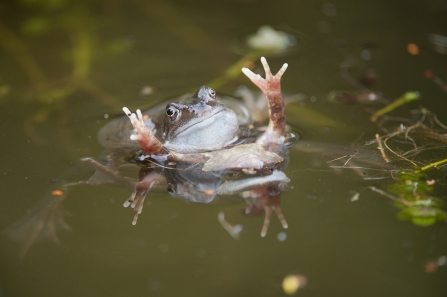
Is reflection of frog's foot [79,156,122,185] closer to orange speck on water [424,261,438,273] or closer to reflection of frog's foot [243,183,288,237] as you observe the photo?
reflection of frog's foot [243,183,288,237]

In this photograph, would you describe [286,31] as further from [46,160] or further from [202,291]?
[202,291]

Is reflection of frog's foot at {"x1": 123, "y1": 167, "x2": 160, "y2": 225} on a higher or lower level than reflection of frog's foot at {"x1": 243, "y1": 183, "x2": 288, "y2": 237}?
higher

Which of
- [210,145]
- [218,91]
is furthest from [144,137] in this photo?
[218,91]

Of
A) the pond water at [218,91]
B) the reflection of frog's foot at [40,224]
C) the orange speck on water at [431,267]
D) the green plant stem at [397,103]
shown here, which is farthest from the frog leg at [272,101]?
the reflection of frog's foot at [40,224]

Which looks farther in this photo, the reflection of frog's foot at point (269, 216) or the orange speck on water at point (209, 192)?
the orange speck on water at point (209, 192)

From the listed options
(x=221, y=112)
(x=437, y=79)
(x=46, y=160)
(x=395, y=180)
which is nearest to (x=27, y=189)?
(x=46, y=160)

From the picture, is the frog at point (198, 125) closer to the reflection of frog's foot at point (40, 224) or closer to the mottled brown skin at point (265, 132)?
the mottled brown skin at point (265, 132)

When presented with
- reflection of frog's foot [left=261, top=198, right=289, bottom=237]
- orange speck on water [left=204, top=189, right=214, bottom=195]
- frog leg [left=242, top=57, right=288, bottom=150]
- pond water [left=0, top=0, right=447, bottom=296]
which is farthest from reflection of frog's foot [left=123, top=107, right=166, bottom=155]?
reflection of frog's foot [left=261, top=198, right=289, bottom=237]

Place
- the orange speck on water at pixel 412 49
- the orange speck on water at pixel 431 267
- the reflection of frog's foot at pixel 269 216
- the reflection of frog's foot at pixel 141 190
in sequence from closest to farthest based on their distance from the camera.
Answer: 1. the orange speck on water at pixel 431 267
2. the reflection of frog's foot at pixel 269 216
3. the reflection of frog's foot at pixel 141 190
4. the orange speck on water at pixel 412 49
